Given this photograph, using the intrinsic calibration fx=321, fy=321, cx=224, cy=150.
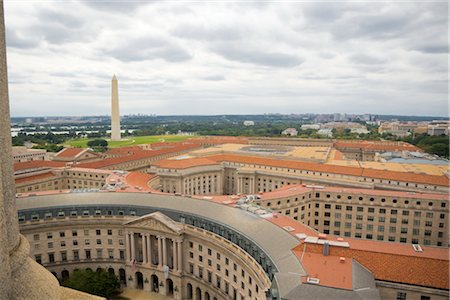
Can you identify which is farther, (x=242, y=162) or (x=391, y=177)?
(x=242, y=162)

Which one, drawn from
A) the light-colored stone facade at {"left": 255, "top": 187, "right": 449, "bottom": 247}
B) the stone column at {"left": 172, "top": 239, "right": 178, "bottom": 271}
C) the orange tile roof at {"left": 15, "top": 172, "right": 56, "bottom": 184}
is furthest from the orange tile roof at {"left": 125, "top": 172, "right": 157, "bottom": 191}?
the light-colored stone facade at {"left": 255, "top": 187, "right": 449, "bottom": 247}

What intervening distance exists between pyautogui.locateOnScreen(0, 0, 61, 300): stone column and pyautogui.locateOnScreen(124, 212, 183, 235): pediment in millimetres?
38417

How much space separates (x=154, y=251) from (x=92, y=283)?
41.9ft

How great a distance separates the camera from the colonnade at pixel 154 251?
62.5 m

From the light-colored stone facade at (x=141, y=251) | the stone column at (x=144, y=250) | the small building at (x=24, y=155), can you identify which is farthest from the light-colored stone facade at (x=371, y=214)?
the small building at (x=24, y=155)

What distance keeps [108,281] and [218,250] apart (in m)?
22.3

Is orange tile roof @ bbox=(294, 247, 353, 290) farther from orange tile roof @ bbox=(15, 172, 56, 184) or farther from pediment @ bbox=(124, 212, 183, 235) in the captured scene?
orange tile roof @ bbox=(15, 172, 56, 184)

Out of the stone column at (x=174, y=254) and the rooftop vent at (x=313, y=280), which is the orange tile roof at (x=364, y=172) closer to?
the stone column at (x=174, y=254)

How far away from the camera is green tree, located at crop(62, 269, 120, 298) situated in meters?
57.7

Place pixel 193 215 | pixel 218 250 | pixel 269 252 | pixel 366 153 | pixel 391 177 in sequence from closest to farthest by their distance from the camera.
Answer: pixel 269 252 < pixel 218 250 < pixel 193 215 < pixel 391 177 < pixel 366 153

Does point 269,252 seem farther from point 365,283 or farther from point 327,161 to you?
point 327,161

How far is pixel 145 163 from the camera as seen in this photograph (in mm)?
154250

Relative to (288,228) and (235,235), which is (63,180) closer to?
(235,235)

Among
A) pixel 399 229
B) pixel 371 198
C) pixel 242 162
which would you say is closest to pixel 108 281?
pixel 371 198
